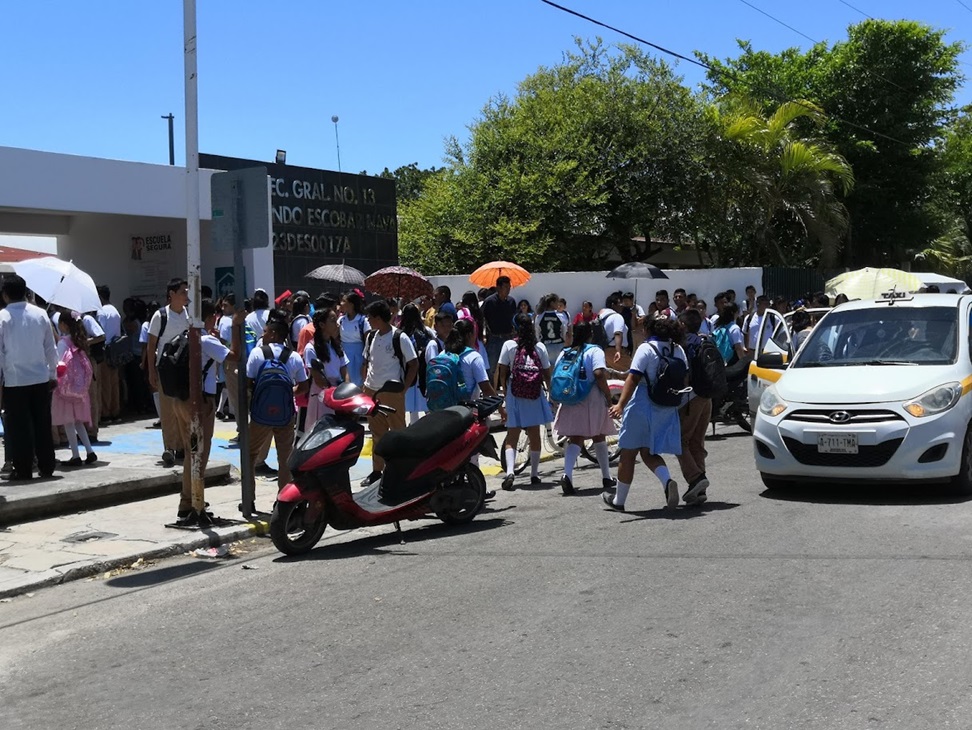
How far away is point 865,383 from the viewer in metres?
10.0

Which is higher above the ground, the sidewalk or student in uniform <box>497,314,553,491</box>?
student in uniform <box>497,314,553,491</box>

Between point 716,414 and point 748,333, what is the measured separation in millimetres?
2700

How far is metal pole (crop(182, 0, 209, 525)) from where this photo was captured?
938 cm

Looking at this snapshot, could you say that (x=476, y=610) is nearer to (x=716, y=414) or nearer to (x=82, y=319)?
(x=82, y=319)

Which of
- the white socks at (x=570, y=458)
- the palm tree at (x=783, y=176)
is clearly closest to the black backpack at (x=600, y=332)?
the white socks at (x=570, y=458)

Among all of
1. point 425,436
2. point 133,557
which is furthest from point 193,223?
point 133,557

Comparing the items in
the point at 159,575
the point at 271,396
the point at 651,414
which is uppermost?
the point at 271,396

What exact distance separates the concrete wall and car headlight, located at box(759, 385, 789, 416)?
479 inches

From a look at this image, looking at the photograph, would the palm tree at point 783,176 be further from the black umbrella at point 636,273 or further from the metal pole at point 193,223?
the metal pole at point 193,223

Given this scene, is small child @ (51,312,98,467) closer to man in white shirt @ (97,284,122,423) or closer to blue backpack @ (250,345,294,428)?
man in white shirt @ (97,284,122,423)

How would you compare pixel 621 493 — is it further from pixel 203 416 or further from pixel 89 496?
pixel 89 496

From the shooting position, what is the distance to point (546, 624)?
21.2 feet

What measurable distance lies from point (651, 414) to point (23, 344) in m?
6.00

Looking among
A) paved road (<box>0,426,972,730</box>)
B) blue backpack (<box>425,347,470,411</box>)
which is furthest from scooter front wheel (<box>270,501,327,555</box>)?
blue backpack (<box>425,347,470,411</box>)
